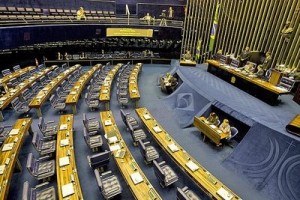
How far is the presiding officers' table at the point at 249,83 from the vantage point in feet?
27.3

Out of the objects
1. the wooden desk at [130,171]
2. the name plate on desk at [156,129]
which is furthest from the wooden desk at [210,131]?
the wooden desk at [130,171]

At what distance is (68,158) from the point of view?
19.1ft

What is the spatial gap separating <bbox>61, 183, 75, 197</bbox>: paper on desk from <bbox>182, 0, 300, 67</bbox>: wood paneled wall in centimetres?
1233

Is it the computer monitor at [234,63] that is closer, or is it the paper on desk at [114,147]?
the paper on desk at [114,147]

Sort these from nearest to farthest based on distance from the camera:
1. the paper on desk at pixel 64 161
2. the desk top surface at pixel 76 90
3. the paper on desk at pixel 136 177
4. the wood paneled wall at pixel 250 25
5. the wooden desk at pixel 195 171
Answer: the wooden desk at pixel 195 171 < the paper on desk at pixel 136 177 < the paper on desk at pixel 64 161 < the desk top surface at pixel 76 90 < the wood paneled wall at pixel 250 25

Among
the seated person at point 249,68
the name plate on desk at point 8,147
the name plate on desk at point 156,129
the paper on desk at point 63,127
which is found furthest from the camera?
the seated person at point 249,68

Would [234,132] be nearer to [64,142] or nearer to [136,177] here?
[136,177]

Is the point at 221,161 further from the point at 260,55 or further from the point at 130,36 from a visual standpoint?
the point at 130,36

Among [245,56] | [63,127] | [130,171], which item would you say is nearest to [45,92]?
[63,127]

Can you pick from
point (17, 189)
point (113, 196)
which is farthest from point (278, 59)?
point (17, 189)

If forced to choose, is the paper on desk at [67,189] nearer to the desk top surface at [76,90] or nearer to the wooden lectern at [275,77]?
the desk top surface at [76,90]

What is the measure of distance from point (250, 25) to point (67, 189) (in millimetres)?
14048

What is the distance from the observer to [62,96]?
34.9 feet

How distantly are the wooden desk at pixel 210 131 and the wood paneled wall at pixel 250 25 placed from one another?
700cm
